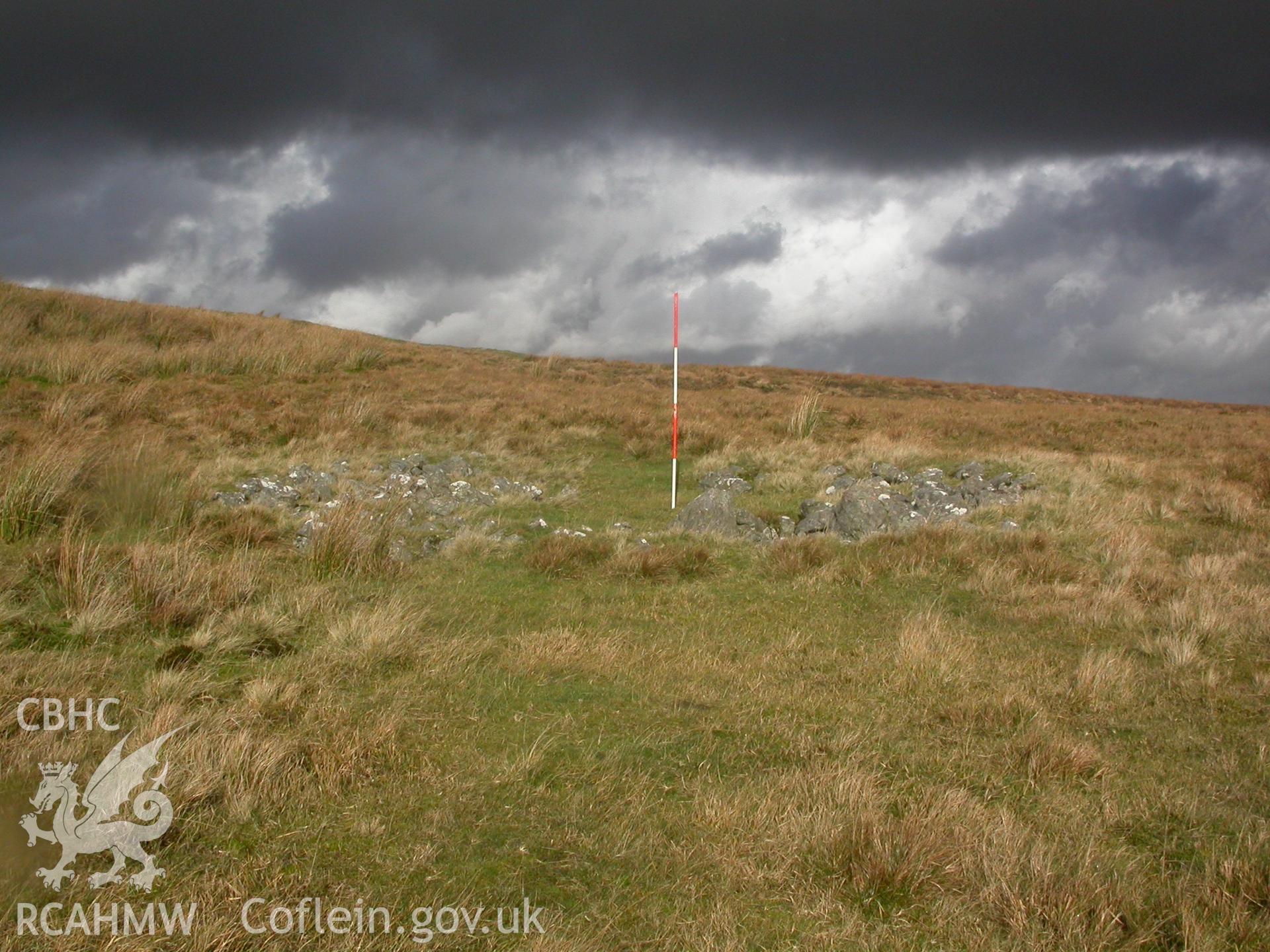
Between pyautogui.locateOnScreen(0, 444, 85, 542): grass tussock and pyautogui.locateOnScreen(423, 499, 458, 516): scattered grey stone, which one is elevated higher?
pyautogui.locateOnScreen(0, 444, 85, 542): grass tussock

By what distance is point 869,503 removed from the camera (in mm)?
11664

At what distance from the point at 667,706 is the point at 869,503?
22.5 feet

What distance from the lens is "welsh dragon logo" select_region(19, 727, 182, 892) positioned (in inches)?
131

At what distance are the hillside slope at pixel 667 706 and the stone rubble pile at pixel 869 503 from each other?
1.66 ft

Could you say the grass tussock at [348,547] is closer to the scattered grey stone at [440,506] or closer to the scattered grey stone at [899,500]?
the scattered grey stone at [440,506]

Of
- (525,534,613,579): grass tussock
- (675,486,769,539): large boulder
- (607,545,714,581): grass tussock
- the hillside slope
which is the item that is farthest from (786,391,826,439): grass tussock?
(525,534,613,579): grass tussock

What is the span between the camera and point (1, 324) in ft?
72.5

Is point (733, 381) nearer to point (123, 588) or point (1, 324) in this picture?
point (1, 324)

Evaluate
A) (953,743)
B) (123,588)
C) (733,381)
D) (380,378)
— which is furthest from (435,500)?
(733,381)

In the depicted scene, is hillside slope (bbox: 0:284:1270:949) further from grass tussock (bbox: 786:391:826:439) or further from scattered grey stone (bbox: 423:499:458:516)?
grass tussock (bbox: 786:391:826:439)

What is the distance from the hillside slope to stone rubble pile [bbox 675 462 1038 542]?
0.51 meters

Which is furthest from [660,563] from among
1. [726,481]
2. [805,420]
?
[805,420]
